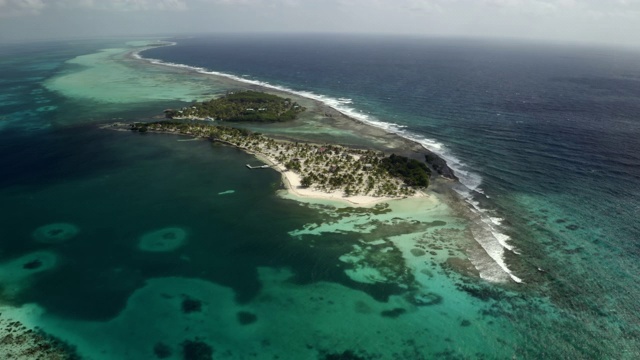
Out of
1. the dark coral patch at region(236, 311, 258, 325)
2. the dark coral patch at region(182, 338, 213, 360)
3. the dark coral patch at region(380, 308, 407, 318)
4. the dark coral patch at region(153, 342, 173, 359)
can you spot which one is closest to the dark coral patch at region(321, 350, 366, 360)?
the dark coral patch at region(380, 308, 407, 318)

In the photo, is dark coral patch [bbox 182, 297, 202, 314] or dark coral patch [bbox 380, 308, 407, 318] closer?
dark coral patch [bbox 380, 308, 407, 318]

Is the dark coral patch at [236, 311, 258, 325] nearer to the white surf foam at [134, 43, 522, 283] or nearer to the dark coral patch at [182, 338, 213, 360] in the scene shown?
the dark coral patch at [182, 338, 213, 360]

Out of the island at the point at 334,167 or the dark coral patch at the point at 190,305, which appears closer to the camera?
the dark coral patch at the point at 190,305

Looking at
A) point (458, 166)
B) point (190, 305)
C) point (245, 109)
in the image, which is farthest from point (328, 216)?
point (245, 109)

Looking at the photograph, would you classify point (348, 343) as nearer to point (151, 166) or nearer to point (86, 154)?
point (151, 166)

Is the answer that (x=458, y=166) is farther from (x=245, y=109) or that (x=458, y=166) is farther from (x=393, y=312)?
(x=245, y=109)

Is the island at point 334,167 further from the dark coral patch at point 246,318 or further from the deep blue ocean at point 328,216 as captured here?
the dark coral patch at point 246,318

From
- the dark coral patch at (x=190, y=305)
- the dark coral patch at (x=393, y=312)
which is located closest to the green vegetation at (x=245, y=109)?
the dark coral patch at (x=190, y=305)
